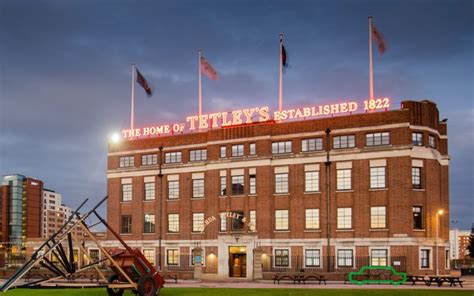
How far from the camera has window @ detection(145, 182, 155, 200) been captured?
69688mm

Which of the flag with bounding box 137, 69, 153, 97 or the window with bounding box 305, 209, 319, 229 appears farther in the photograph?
the flag with bounding box 137, 69, 153, 97

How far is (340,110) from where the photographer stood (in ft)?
192

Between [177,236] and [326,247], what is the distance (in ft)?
55.7

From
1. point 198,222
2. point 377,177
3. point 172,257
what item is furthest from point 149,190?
→ point 377,177

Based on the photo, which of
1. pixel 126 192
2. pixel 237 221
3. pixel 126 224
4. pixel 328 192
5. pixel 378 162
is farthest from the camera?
pixel 126 192

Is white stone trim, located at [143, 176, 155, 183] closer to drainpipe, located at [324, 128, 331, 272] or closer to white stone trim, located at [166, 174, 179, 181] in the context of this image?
white stone trim, located at [166, 174, 179, 181]

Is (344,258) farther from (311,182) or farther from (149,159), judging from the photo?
(149,159)

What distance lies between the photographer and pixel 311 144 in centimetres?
6009

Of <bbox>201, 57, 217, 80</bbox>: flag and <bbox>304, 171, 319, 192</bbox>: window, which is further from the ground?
<bbox>201, 57, 217, 80</bbox>: flag

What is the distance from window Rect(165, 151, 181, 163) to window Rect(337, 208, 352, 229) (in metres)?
19.2

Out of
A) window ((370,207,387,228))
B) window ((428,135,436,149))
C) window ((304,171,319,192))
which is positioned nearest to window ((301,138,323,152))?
window ((304,171,319,192))

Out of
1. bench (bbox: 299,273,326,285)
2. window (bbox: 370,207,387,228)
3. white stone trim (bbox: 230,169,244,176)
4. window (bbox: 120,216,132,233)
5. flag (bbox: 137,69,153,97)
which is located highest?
flag (bbox: 137,69,153,97)

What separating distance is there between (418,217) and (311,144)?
11.8 m

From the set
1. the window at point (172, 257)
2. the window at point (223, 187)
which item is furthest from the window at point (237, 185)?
the window at point (172, 257)
